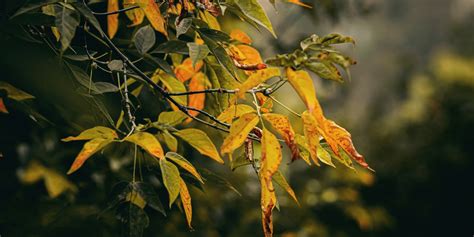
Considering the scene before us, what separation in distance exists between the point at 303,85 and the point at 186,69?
367 mm

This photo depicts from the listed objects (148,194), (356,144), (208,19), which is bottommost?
(356,144)

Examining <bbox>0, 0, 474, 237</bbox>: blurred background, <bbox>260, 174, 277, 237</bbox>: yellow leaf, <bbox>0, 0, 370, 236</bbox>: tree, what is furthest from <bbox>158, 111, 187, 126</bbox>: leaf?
<bbox>260, 174, 277, 237</bbox>: yellow leaf

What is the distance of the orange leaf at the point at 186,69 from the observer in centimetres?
93

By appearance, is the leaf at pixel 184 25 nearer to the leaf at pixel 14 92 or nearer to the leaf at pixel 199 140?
the leaf at pixel 199 140

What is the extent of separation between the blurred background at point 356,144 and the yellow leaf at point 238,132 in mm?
163

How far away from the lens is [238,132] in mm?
650

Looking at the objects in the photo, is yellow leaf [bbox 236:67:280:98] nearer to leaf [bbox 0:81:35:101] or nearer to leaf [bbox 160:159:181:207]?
Answer: leaf [bbox 160:159:181:207]

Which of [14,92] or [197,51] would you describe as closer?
[197,51]

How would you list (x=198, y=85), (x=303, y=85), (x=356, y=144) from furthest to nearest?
(x=356, y=144), (x=198, y=85), (x=303, y=85)

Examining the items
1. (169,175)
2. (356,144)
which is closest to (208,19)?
(169,175)

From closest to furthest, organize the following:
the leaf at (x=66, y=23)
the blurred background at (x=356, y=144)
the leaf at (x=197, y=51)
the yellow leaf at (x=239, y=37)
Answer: the leaf at (x=66, y=23) → the leaf at (x=197, y=51) → the yellow leaf at (x=239, y=37) → the blurred background at (x=356, y=144)

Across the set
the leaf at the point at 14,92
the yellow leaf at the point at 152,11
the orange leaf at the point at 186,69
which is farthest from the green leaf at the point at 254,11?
the leaf at the point at 14,92

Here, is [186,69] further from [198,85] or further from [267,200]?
[267,200]

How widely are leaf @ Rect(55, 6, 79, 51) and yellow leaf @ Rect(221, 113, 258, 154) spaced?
0.67ft
